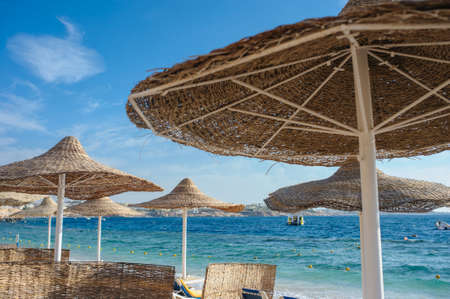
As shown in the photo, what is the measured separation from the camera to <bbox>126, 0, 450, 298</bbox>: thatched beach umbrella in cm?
137

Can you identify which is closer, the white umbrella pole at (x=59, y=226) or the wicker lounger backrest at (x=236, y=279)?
the wicker lounger backrest at (x=236, y=279)

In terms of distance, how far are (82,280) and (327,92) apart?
255 centimetres

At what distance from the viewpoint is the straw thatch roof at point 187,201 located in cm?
783

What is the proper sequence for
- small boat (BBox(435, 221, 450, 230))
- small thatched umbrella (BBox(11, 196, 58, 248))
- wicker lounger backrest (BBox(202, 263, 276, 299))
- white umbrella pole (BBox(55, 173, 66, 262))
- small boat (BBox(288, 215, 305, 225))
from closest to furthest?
wicker lounger backrest (BBox(202, 263, 276, 299)) → white umbrella pole (BBox(55, 173, 66, 262)) → small thatched umbrella (BBox(11, 196, 58, 248)) → small boat (BBox(435, 221, 450, 230)) → small boat (BBox(288, 215, 305, 225))

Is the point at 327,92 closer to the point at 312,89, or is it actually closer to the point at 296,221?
the point at 312,89

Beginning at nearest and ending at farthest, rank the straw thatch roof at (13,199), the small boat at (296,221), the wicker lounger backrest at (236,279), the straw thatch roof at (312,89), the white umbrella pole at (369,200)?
1. the straw thatch roof at (312,89)
2. the white umbrella pole at (369,200)
3. the wicker lounger backrest at (236,279)
4. the straw thatch roof at (13,199)
5. the small boat at (296,221)

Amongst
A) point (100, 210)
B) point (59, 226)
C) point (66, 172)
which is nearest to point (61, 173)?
point (66, 172)

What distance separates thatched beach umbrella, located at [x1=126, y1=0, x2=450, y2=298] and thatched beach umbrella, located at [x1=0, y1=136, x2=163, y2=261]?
2.04m

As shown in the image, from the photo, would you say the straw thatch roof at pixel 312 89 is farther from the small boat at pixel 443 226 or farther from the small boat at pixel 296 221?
the small boat at pixel 296 221

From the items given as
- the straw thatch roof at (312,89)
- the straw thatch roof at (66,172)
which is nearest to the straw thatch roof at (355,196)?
the straw thatch roof at (312,89)

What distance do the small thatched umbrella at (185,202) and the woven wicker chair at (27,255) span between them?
272 centimetres

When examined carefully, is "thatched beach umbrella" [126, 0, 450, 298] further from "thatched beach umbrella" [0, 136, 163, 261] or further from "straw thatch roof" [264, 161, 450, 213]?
"thatched beach umbrella" [0, 136, 163, 261]

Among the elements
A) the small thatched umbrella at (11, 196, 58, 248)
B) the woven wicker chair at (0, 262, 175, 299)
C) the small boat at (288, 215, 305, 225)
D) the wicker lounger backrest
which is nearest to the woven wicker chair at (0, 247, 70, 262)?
the woven wicker chair at (0, 262, 175, 299)

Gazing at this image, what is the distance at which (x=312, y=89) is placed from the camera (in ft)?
8.54
